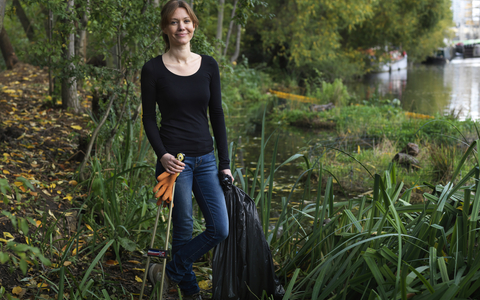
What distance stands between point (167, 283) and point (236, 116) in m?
10.1

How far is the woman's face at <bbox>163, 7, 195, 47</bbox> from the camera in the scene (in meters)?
2.46

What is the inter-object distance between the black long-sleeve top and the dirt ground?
758mm

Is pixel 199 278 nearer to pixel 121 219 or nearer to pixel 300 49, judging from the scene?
pixel 121 219

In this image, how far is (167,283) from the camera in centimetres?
266

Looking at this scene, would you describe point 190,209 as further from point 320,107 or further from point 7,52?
point 7,52

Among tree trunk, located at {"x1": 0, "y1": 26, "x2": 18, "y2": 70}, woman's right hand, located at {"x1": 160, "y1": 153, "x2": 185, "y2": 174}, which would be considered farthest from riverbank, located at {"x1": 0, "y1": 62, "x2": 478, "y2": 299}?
tree trunk, located at {"x1": 0, "y1": 26, "x2": 18, "y2": 70}

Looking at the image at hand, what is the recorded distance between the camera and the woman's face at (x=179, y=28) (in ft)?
8.09

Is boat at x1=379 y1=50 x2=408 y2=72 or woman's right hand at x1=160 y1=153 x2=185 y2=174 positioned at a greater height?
boat at x1=379 y1=50 x2=408 y2=72

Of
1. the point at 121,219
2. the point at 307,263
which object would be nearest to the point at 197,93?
the point at 307,263

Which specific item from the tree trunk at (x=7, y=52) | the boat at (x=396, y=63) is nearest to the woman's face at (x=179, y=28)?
the tree trunk at (x=7, y=52)

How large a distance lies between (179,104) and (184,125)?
123 mm

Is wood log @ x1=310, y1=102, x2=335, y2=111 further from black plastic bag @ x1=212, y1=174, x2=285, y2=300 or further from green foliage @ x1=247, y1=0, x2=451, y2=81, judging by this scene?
black plastic bag @ x1=212, y1=174, x2=285, y2=300

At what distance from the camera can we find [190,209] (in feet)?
8.57

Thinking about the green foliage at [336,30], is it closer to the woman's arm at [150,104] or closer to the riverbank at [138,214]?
the riverbank at [138,214]
